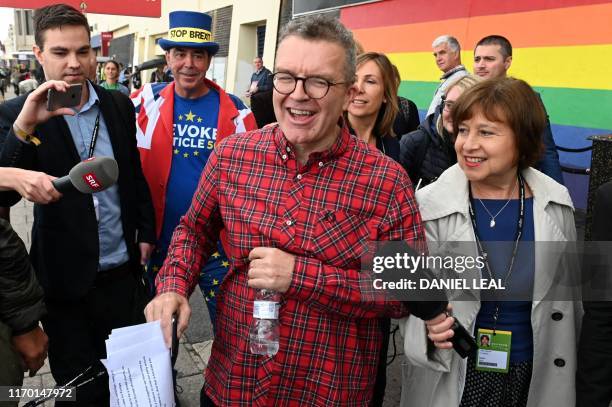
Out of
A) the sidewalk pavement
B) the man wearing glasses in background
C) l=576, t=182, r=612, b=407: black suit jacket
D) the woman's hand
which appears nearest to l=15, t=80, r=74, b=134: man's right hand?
the man wearing glasses in background

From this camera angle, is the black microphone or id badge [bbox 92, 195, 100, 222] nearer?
the black microphone

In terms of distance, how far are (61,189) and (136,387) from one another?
2.54 ft

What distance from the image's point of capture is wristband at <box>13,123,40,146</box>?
205 cm

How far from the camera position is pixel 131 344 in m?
1.44

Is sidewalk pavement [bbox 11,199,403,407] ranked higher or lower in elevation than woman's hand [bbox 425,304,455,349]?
lower

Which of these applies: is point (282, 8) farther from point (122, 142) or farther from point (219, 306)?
point (219, 306)

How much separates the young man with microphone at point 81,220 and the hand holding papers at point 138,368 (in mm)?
1040

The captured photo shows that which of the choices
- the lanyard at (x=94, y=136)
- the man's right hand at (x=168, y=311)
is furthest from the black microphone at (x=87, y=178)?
the lanyard at (x=94, y=136)

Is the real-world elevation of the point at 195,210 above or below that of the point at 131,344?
above

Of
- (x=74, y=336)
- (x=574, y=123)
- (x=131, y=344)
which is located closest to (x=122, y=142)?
(x=74, y=336)

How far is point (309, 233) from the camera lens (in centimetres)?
163

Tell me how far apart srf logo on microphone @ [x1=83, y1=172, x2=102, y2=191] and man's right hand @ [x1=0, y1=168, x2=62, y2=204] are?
0.12 m

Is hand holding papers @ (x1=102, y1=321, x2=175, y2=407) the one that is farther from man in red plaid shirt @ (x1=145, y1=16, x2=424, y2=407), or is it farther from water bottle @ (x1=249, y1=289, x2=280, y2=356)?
water bottle @ (x1=249, y1=289, x2=280, y2=356)

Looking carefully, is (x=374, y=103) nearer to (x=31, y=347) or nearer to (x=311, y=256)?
(x=311, y=256)
